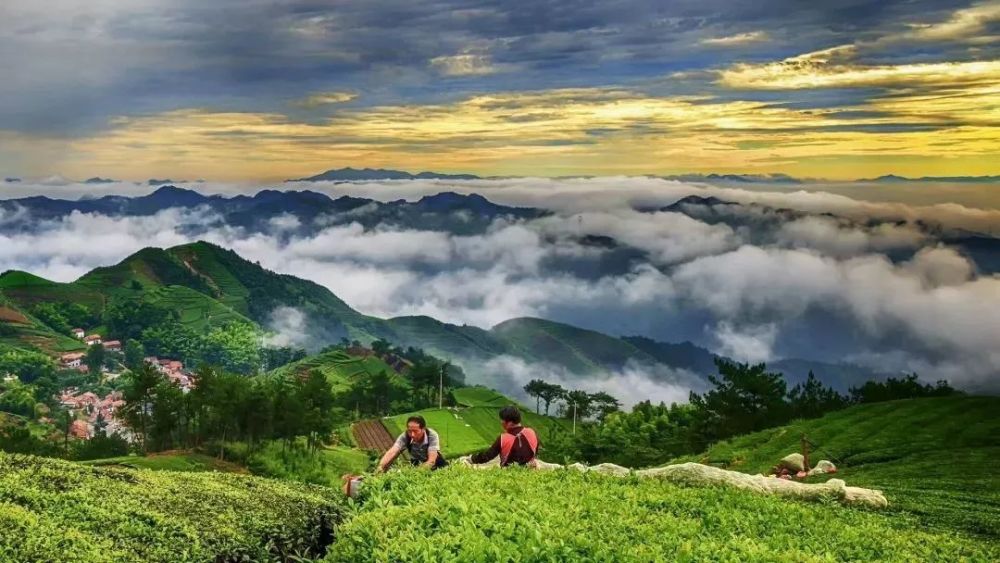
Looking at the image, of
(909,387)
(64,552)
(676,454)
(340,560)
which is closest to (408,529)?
(340,560)

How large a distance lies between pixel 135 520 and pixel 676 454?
172 feet

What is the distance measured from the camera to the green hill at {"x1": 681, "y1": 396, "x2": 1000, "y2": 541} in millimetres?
16812

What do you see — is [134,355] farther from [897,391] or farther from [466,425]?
[897,391]

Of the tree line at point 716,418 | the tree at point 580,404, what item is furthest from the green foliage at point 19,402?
the tree line at point 716,418

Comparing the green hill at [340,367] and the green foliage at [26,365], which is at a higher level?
the green foliage at [26,365]

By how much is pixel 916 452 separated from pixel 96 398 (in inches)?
Result: 6222

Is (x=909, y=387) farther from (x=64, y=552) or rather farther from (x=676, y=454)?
(x=64, y=552)

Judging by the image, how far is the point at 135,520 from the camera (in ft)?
33.6

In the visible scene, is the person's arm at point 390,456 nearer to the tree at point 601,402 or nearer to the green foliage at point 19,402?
the tree at point 601,402

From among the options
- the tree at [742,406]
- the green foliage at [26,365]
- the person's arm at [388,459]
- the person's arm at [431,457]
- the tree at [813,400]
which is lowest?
the green foliage at [26,365]

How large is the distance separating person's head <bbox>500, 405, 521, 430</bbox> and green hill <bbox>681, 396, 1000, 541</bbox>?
7249 millimetres

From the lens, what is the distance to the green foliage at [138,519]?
28.3 feet

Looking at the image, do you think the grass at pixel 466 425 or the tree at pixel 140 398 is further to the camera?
the grass at pixel 466 425

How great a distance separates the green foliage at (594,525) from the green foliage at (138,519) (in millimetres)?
2231
